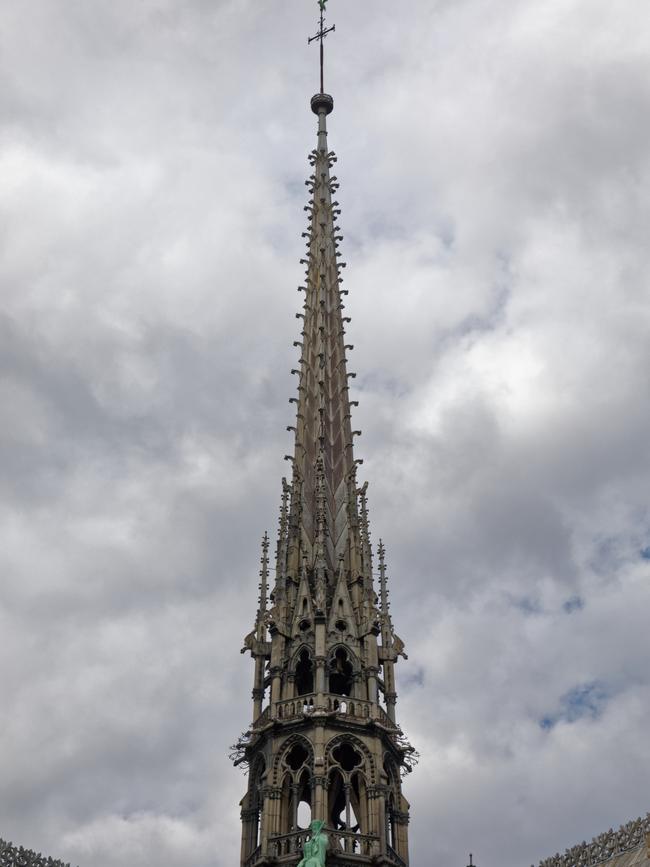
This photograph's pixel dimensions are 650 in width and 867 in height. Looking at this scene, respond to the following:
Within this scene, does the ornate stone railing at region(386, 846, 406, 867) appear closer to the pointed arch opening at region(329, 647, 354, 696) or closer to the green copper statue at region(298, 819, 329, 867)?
the green copper statue at region(298, 819, 329, 867)

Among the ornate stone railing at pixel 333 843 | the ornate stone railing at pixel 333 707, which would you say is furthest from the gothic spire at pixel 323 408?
the ornate stone railing at pixel 333 843

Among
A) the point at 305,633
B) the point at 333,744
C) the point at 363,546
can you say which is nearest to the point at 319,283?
the point at 363,546

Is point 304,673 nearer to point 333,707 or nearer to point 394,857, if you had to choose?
point 333,707

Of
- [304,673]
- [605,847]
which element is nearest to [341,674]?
[304,673]

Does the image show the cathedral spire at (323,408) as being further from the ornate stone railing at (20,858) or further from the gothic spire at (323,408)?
the ornate stone railing at (20,858)

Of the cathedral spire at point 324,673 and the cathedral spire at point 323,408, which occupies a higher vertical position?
the cathedral spire at point 323,408

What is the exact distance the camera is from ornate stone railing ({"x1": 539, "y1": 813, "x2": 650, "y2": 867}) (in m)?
38.8

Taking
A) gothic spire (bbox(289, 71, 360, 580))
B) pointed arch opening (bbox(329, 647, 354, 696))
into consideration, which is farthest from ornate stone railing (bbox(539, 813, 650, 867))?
gothic spire (bbox(289, 71, 360, 580))

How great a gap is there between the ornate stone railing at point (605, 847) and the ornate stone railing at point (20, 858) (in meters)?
16.1

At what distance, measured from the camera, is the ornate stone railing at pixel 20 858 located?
1500 inches

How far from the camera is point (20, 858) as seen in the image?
126 feet

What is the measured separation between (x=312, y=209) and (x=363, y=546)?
21.2 meters

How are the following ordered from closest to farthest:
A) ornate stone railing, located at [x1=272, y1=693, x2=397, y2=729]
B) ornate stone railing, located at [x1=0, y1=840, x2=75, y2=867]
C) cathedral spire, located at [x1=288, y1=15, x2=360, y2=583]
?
1. ornate stone railing, located at [x1=0, y1=840, x2=75, y2=867]
2. ornate stone railing, located at [x1=272, y1=693, x2=397, y2=729]
3. cathedral spire, located at [x1=288, y1=15, x2=360, y2=583]

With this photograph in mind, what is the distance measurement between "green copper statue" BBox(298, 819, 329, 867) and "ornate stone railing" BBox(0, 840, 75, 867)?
7.82m
